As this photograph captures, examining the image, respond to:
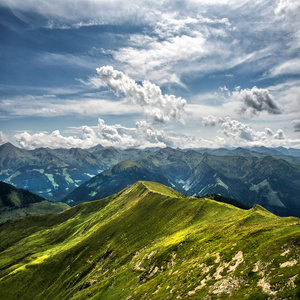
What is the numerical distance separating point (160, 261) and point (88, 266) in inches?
4189

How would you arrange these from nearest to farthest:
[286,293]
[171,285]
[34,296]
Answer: [286,293] → [171,285] → [34,296]

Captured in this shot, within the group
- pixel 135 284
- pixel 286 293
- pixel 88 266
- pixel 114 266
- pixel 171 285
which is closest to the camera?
pixel 286 293

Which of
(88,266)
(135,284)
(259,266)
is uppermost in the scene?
(259,266)

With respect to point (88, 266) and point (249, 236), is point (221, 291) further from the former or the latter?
point (88, 266)

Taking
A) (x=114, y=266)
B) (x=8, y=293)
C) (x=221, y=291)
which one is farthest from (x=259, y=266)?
(x=8, y=293)

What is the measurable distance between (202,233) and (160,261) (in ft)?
76.9

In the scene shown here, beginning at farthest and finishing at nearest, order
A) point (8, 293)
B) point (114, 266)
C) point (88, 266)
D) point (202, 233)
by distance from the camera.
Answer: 1. point (8, 293)
2. point (88, 266)
3. point (114, 266)
4. point (202, 233)

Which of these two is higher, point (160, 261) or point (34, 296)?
point (160, 261)

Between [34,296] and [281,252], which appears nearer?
[281,252]

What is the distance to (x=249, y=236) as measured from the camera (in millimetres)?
60188

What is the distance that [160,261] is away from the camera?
85.3 meters

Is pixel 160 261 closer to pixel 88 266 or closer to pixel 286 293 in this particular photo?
pixel 286 293

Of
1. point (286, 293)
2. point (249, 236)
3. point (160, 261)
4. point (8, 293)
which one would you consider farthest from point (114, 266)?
point (8, 293)

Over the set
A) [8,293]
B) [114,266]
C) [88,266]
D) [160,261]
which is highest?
[160,261]
